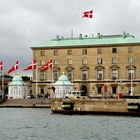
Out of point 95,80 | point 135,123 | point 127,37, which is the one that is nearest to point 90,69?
point 95,80

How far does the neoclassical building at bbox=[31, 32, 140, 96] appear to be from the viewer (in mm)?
161250

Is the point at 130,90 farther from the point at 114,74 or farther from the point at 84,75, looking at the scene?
the point at 84,75

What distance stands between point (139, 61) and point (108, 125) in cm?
8161

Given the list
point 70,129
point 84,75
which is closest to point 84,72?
point 84,75

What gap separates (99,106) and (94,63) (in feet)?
204

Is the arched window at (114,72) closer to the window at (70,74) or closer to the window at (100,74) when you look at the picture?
the window at (100,74)

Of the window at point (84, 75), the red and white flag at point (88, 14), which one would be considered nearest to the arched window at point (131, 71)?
the window at point (84, 75)

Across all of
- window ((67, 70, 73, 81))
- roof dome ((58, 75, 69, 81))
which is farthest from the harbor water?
window ((67, 70, 73, 81))

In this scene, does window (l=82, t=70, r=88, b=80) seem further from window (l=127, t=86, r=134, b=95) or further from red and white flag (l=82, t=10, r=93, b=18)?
red and white flag (l=82, t=10, r=93, b=18)

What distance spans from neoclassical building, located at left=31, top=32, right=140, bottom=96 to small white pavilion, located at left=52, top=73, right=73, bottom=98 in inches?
426

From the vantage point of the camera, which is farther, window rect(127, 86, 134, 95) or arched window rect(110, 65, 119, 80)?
arched window rect(110, 65, 119, 80)

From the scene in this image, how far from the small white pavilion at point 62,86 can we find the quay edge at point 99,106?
44051 mm

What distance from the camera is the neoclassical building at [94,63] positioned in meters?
161

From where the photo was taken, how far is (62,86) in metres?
154
